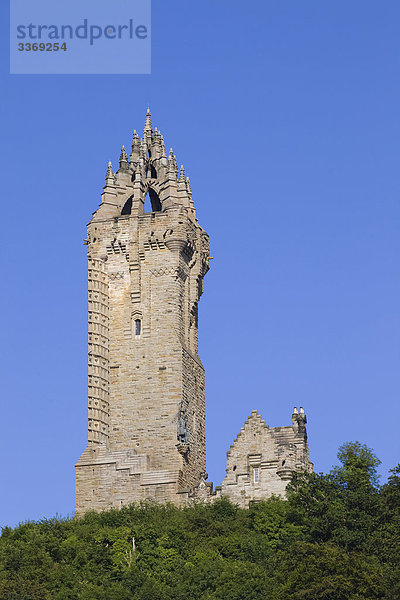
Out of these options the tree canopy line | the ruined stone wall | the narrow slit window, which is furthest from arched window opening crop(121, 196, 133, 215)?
the tree canopy line

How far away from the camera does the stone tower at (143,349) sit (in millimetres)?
92938

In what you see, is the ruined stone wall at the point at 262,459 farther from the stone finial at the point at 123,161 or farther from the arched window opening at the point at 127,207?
the stone finial at the point at 123,161

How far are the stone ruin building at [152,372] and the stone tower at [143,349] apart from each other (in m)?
0.06

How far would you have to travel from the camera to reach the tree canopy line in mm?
77875

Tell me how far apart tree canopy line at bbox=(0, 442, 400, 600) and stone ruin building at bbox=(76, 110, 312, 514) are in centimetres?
226

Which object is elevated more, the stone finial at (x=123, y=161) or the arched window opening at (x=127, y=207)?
the stone finial at (x=123, y=161)

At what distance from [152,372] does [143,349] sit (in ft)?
5.03

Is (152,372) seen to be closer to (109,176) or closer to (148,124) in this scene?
(109,176)

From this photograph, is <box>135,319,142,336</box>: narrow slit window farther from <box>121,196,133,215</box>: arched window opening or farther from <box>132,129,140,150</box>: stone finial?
<box>132,129,140,150</box>: stone finial

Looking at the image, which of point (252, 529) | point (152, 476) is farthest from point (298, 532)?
point (152, 476)

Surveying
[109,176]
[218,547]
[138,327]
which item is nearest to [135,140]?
[109,176]

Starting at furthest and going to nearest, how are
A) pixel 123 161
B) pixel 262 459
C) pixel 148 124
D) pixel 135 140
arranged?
pixel 148 124 → pixel 135 140 → pixel 123 161 → pixel 262 459

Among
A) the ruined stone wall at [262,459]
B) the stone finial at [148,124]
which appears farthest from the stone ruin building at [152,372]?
the stone finial at [148,124]

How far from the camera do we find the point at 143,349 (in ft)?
315
